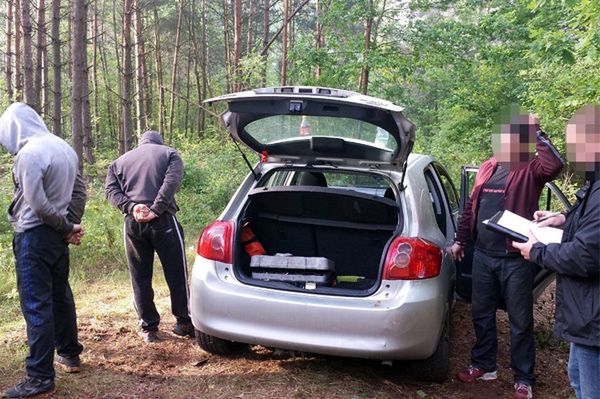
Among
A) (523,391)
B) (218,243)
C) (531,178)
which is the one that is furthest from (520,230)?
(218,243)

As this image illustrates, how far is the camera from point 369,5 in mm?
12289

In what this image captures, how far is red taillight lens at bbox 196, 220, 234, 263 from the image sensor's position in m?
3.64

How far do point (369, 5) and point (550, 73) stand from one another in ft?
14.9

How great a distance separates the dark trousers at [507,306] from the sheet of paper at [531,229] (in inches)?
29.1

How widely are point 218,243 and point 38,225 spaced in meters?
1.18

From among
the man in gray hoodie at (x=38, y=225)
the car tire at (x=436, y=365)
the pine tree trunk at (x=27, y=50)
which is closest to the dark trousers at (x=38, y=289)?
the man in gray hoodie at (x=38, y=225)

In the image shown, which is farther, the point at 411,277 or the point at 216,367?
the point at 216,367

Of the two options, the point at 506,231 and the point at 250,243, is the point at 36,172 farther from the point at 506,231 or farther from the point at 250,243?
the point at 506,231

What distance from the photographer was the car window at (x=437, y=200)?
437 centimetres

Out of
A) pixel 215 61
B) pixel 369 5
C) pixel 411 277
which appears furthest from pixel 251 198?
pixel 215 61

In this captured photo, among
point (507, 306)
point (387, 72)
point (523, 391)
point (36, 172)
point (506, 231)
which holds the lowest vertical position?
point (523, 391)

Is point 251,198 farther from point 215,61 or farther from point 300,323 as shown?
point 215,61

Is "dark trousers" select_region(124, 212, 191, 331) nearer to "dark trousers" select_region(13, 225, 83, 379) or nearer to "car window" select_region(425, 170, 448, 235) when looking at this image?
"dark trousers" select_region(13, 225, 83, 379)

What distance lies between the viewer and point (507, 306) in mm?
3594
